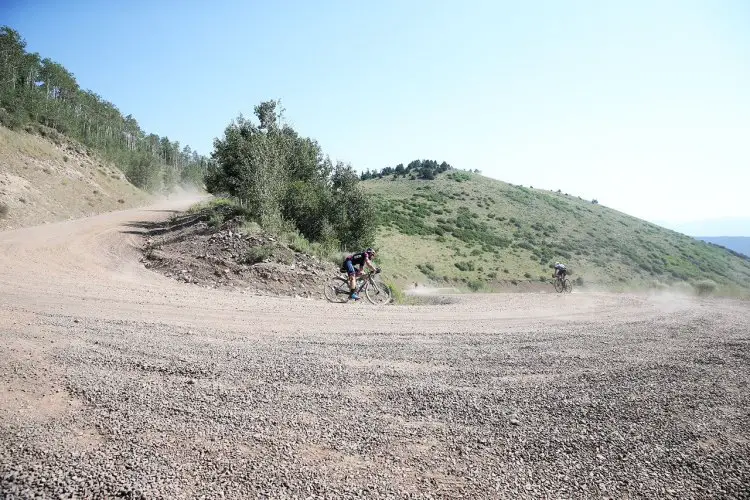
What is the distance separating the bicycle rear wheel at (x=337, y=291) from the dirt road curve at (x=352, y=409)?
5.81 meters

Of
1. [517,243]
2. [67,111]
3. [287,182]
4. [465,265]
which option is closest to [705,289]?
[465,265]

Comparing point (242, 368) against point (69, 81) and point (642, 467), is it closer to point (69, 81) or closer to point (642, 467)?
point (642, 467)

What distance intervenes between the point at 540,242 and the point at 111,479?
192ft

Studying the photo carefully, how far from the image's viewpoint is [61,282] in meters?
12.5

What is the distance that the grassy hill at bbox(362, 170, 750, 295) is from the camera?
136ft

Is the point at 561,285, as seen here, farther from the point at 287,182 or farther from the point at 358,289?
the point at 287,182

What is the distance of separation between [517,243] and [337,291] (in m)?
43.6

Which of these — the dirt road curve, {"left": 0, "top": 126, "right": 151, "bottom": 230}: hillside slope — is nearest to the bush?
the dirt road curve

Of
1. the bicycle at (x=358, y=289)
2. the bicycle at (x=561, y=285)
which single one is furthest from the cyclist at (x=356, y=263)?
the bicycle at (x=561, y=285)

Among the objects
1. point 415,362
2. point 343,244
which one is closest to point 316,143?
point 343,244

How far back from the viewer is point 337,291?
15.8 meters

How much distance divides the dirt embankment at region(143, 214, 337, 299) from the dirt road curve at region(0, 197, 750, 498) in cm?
597

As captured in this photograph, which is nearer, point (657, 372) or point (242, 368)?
point (242, 368)

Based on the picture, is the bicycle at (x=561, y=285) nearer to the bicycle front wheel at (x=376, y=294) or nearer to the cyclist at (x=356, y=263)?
the bicycle front wheel at (x=376, y=294)
